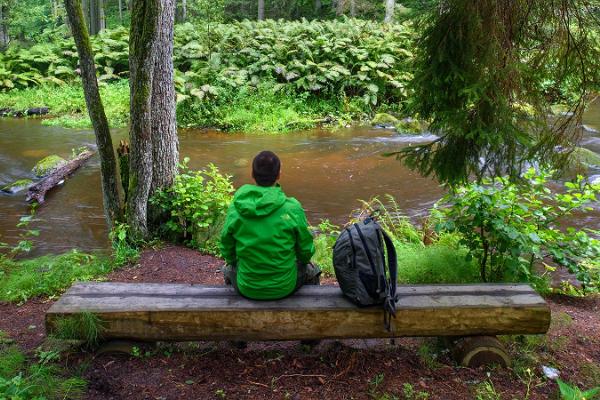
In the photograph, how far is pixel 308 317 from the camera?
3.75 meters

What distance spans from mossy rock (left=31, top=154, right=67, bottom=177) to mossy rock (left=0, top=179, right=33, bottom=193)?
59cm

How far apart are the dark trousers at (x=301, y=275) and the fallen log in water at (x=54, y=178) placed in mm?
7830

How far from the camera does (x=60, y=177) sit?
37.6 ft

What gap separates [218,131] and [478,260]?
12482mm

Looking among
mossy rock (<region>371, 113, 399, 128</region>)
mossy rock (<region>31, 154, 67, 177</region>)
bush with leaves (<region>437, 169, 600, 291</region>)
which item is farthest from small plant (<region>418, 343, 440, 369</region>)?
mossy rock (<region>371, 113, 399, 128</region>)

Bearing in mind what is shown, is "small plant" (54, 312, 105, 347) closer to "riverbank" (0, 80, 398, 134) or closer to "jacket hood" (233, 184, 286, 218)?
"jacket hood" (233, 184, 286, 218)

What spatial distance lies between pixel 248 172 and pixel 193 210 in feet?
17.6

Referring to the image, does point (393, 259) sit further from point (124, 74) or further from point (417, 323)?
point (124, 74)

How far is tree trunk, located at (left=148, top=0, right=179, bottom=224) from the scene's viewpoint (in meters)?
6.58

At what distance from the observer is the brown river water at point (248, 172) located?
9102 millimetres

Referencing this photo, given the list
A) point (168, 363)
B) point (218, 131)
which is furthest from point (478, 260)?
point (218, 131)

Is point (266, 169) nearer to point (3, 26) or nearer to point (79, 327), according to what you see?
point (79, 327)

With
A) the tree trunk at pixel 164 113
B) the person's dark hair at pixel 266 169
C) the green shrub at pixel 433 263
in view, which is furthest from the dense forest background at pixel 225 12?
the person's dark hair at pixel 266 169

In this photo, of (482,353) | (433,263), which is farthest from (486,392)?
(433,263)
